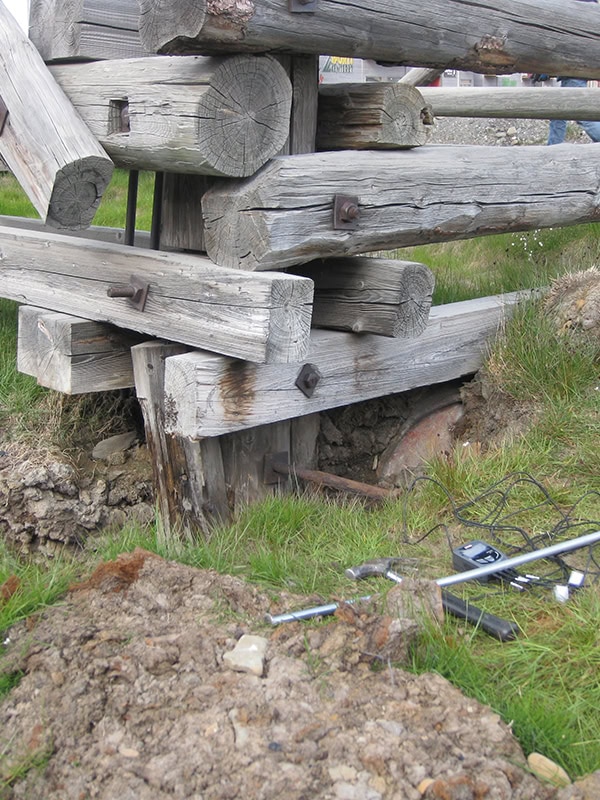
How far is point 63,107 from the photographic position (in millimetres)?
3732

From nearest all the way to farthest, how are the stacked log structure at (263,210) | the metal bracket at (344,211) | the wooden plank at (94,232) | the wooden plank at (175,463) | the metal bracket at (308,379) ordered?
the stacked log structure at (263,210) < the metal bracket at (344,211) < the wooden plank at (175,463) < the metal bracket at (308,379) < the wooden plank at (94,232)

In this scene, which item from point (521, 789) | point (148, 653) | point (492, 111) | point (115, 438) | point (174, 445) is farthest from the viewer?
point (492, 111)

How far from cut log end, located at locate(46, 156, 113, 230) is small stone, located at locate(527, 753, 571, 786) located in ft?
8.29

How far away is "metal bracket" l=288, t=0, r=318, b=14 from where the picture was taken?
10.6ft

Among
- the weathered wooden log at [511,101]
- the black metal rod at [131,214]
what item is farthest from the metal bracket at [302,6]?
the weathered wooden log at [511,101]

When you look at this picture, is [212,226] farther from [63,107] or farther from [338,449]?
[338,449]

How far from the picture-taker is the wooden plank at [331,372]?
368 cm

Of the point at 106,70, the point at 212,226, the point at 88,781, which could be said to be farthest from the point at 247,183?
the point at 88,781

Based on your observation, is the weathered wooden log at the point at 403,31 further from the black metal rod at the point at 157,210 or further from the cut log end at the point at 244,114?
the black metal rod at the point at 157,210

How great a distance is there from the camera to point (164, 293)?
3.86m

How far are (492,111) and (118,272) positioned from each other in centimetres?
360

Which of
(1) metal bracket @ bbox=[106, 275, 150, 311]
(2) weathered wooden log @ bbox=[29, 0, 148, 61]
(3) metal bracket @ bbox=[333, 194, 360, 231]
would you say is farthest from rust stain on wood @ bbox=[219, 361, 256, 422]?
(2) weathered wooden log @ bbox=[29, 0, 148, 61]

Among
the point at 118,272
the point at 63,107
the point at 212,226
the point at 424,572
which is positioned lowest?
the point at 424,572

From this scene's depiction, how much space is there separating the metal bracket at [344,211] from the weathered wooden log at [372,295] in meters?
0.39
